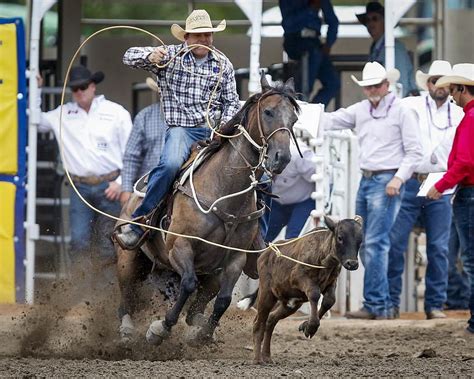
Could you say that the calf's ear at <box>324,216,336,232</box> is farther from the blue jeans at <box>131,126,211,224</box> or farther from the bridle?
the blue jeans at <box>131,126,211,224</box>

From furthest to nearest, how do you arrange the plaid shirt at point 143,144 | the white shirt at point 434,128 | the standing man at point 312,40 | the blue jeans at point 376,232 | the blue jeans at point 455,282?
the standing man at point 312,40 < the blue jeans at point 455,282 < the white shirt at point 434,128 < the plaid shirt at point 143,144 < the blue jeans at point 376,232

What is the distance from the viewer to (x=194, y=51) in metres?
9.98

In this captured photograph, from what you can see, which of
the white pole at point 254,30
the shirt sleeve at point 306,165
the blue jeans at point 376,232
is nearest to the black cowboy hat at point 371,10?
the white pole at point 254,30

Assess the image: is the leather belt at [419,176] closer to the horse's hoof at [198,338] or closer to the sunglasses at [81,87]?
the sunglasses at [81,87]

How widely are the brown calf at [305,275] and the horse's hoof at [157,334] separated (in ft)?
2.03

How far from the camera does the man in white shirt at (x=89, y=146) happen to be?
1348 centimetres

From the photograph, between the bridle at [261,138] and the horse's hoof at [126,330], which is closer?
the bridle at [261,138]

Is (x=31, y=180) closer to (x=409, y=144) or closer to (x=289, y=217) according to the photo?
(x=289, y=217)

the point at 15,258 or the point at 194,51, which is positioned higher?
the point at 194,51

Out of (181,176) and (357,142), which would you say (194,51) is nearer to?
(181,176)

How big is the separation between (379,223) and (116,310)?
9.05 ft

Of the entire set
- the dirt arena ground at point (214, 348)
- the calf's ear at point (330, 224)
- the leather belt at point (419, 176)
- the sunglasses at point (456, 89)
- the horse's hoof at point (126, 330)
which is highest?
the sunglasses at point (456, 89)

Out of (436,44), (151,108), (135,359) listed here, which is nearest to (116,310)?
(135,359)

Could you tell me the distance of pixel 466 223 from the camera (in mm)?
11055
